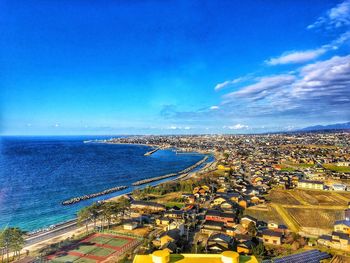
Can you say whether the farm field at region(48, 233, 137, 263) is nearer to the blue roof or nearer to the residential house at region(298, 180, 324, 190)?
the blue roof

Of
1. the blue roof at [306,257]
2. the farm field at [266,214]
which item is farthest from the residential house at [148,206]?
the blue roof at [306,257]

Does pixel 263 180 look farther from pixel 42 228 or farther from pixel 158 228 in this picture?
pixel 42 228

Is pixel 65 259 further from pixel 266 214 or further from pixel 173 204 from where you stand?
pixel 266 214

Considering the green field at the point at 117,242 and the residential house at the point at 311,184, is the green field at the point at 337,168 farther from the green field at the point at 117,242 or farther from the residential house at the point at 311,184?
the green field at the point at 117,242

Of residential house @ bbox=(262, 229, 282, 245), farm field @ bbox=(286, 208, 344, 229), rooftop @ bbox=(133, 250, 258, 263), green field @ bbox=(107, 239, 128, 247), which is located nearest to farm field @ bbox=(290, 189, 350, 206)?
farm field @ bbox=(286, 208, 344, 229)

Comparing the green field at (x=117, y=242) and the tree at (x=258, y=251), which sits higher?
the tree at (x=258, y=251)

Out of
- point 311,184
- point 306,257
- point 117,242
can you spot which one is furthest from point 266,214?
point 311,184
